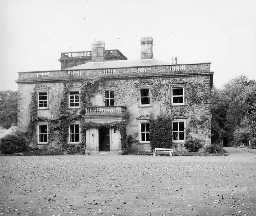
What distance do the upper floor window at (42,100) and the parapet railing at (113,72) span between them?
134 centimetres

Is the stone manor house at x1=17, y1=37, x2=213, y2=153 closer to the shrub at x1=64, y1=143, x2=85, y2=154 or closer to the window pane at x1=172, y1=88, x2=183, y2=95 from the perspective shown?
the window pane at x1=172, y1=88, x2=183, y2=95

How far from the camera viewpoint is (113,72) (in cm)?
3312

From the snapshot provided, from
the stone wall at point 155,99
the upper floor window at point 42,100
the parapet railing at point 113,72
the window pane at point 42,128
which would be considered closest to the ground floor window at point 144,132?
the stone wall at point 155,99

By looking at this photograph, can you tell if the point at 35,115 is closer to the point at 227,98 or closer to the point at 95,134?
the point at 95,134

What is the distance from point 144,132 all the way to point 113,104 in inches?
133

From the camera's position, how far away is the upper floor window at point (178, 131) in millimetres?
31438

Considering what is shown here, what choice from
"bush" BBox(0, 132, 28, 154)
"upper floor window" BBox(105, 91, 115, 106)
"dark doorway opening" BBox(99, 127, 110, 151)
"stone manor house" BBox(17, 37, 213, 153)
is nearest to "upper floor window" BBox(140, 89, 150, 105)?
"stone manor house" BBox(17, 37, 213, 153)

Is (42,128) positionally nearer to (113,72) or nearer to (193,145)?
(113,72)

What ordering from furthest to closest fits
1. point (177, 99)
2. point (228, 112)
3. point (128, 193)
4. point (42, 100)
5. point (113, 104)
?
1. point (228, 112)
2. point (42, 100)
3. point (113, 104)
4. point (177, 99)
5. point (128, 193)

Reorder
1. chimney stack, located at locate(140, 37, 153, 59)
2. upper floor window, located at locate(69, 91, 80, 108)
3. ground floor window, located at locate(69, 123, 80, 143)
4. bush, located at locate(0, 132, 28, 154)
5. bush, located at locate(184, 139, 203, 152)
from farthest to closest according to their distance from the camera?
chimney stack, located at locate(140, 37, 153, 59) < upper floor window, located at locate(69, 91, 80, 108) < ground floor window, located at locate(69, 123, 80, 143) < bush, located at locate(184, 139, 203, 152) < bush, located at locate(0, 132, 28, 154)

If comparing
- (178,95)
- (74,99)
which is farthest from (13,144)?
(178,95)

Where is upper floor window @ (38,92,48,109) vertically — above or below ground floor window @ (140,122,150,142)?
above

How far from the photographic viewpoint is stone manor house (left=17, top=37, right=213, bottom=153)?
31219mm

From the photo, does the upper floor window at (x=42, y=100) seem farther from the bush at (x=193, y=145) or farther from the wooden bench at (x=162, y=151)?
the bush at (x=193, y=145)
